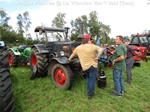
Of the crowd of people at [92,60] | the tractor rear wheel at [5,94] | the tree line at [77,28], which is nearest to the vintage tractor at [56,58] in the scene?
the crowd of people at [92,60]

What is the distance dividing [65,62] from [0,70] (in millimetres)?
2022

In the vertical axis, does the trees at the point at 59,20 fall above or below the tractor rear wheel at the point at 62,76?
above

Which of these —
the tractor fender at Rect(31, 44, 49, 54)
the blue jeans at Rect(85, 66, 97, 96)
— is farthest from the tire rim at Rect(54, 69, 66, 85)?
the tractor fender at Rect(31, 44, 49, 54)

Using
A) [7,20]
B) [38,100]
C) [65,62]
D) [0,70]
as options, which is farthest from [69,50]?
[7,20]

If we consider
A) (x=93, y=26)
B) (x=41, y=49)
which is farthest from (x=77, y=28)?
(x=41, y=49)

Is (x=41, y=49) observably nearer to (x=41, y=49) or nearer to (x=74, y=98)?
(x=41, y=49)

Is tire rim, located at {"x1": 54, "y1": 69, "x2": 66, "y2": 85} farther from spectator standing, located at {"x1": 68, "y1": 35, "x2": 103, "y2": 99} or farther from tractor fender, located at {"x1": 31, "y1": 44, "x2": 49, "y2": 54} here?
tractor fender, located at {"x1": 31, "y1": 44, "x2": 49, "y2": 54}

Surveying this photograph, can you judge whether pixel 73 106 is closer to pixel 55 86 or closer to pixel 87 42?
pixel 55 86

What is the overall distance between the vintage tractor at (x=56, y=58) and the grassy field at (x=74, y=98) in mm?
294

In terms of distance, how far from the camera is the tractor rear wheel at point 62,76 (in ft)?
13.8

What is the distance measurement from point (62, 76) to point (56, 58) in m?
0.56

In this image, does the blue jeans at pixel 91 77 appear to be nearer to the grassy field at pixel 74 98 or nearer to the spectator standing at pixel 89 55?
the spectator standing at pixel 89 55

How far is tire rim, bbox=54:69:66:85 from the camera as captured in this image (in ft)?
14.5

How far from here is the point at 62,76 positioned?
4.41 metres
